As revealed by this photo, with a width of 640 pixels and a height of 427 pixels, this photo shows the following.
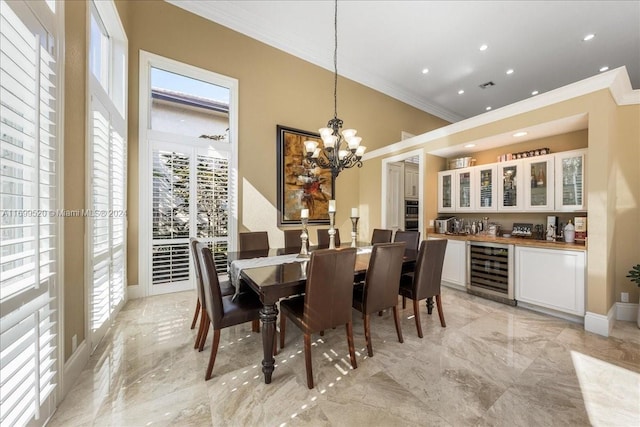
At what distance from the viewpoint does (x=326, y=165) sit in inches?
123

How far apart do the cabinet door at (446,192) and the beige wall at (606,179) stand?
0.95 m

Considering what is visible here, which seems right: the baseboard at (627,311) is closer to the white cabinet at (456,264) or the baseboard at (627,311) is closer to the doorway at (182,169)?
the white cabinet at (456,264)

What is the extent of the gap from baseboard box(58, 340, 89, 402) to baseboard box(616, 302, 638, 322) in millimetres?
5210

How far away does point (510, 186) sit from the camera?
3592mm

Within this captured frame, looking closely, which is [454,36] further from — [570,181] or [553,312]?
[553,312]

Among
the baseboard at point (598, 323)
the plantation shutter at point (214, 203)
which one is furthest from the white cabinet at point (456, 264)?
the plantation shutter at point (214, 203)

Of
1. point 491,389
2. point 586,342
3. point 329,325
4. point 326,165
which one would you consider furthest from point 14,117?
point 586,342

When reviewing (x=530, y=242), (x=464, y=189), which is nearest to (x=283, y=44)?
(x=464, y=189)

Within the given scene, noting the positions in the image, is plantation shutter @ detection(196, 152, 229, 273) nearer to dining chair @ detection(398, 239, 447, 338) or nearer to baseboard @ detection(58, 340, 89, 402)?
baseboard @ detection(58, 340, 89, 402)

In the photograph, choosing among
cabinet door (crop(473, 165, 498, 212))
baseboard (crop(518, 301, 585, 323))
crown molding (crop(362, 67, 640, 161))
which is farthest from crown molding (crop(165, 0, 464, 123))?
baseboard (crop(518, 301, 585, 323))

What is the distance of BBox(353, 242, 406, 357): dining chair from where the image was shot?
6.74 feet

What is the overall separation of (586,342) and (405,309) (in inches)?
64.2

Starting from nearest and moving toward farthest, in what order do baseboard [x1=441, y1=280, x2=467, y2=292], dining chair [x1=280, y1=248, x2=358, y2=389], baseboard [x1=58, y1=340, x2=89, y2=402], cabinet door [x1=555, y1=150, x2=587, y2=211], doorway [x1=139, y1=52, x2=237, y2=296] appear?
baseboard [x1=58, y1=340, x2=89, y2=402] < dining chair [x1=280, y1=248, x2=358, y2=389] < cabinet door [x1=555, y1=150, x2=587, y2=211] < doorway [x1=139, y1=52, x2=237, y2=296] < baseboard [x1=441, y1=280, x2=467, y2=292]

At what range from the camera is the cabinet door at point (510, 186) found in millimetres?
3480
